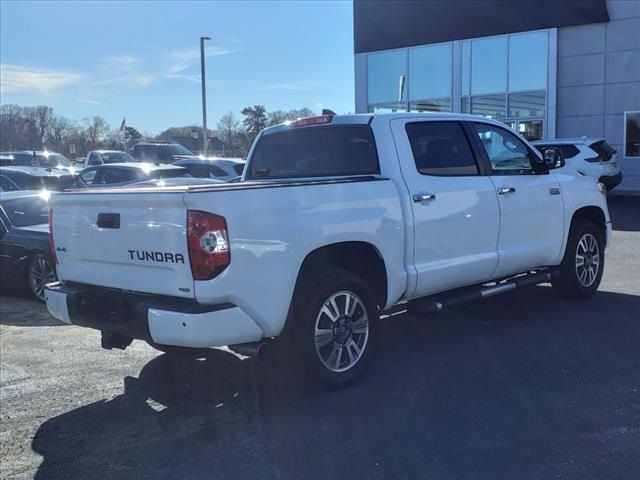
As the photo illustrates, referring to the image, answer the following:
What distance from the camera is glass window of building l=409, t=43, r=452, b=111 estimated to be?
79.6ft

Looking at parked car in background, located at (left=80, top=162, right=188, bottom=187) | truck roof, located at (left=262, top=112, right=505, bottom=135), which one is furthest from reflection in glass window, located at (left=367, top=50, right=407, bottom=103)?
truck roof, located at (left=262, top=112, right=505, bottom=135)

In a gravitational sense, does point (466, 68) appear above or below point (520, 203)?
above

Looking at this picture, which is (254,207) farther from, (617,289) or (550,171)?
(617,289)

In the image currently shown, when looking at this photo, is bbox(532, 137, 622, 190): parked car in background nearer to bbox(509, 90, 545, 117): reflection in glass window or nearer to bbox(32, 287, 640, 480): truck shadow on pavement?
bbox(509, 90, 545, 117): reflection in glass window

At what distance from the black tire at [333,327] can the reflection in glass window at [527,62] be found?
20229 mm

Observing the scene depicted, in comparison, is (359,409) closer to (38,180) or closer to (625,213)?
(38,180)

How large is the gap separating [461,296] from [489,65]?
19668 mm

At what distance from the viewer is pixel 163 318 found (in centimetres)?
405

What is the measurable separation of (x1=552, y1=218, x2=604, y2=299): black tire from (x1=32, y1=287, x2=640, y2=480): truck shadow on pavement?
3.62 ft

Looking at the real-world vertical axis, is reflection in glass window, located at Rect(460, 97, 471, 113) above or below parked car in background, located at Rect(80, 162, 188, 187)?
above

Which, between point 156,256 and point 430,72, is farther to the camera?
point 430,72

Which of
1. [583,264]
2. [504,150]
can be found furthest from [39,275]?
[583,264]

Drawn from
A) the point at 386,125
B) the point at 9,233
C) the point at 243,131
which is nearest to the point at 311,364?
the point at 386,125

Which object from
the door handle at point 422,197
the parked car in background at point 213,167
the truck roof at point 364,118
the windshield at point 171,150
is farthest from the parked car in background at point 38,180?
the windshield at point 171,150
